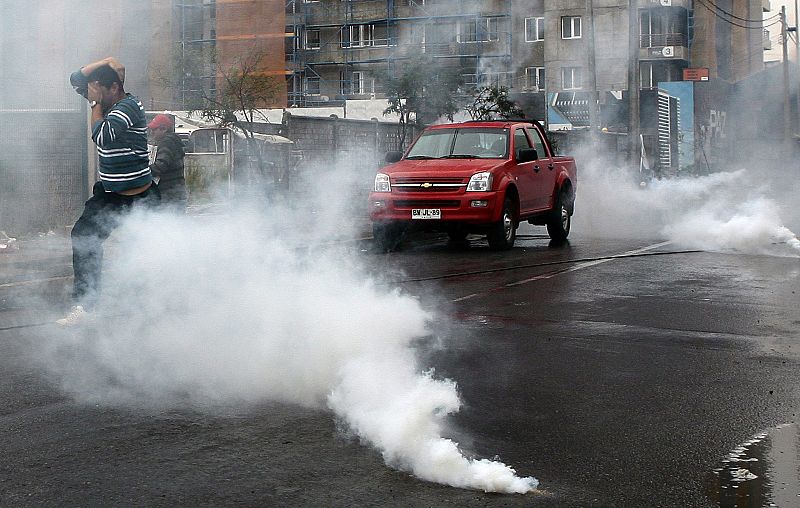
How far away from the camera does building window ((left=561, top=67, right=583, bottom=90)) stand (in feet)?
95.3

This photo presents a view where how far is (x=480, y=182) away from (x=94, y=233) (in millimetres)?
7366

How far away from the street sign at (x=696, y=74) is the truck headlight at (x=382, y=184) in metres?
44.6

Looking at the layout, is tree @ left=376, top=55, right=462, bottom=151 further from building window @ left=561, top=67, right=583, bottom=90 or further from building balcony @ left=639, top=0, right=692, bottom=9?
building balcony @ left=639, top=0, right=692, bottom=9

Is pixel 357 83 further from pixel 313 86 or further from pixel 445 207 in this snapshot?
pixel 445 207

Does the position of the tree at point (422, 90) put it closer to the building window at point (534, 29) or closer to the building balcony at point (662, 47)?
the building window at point (534, 29)

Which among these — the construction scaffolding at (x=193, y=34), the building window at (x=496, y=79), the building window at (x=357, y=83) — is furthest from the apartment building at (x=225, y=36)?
the building window at (x=496, y=79)

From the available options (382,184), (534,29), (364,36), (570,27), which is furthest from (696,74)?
(364,36)

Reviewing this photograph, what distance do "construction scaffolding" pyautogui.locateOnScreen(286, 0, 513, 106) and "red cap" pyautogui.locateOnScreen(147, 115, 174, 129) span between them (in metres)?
1.23

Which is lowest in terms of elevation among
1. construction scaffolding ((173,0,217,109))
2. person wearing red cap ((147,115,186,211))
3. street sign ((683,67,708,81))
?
person wearing red cap ((147,115,186,211))

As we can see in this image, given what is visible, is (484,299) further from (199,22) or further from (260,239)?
(199,22)

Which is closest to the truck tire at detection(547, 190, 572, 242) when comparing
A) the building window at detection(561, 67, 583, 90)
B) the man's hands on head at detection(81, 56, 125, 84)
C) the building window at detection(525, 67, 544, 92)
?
the building window at detection(525, 67, 544, 92)

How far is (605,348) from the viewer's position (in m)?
7.12

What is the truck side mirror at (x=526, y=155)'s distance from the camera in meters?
15.1

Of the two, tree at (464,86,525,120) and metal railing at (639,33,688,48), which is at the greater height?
metal railing at (639,33,688,48)
